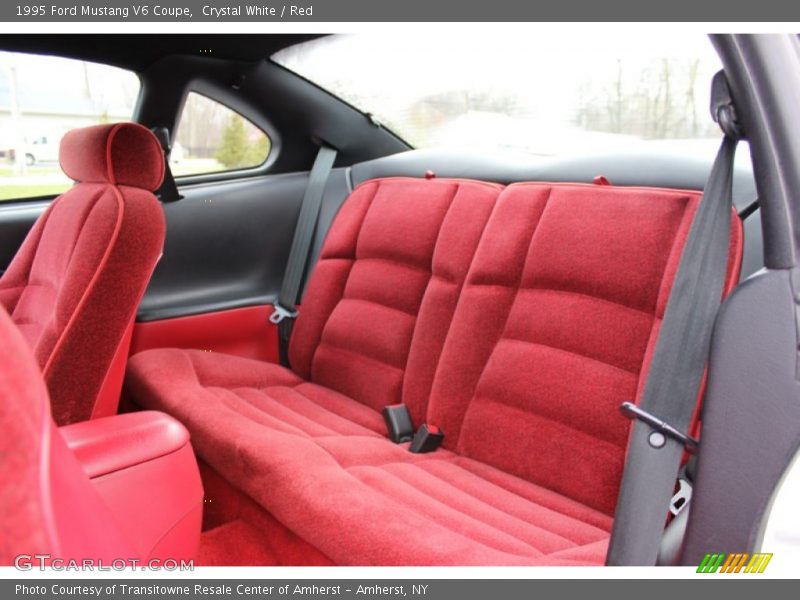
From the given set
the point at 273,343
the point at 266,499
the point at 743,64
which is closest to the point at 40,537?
the point at 743,64

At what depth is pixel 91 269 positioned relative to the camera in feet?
5.00

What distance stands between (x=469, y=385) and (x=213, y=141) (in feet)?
4.90

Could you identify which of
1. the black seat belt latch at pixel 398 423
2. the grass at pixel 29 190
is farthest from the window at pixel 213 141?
the black seat belt latch at pixel 398 423

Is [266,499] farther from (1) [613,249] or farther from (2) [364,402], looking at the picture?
(1) [613,249]

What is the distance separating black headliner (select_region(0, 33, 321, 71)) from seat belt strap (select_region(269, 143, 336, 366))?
458 millimetres

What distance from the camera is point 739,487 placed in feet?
3.09

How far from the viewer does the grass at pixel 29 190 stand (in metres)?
2.27

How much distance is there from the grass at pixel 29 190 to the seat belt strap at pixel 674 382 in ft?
6.23

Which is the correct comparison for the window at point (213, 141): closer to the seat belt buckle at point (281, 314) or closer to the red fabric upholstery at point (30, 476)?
the seat belt buckle at point (281, 314)

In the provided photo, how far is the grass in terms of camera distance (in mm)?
2268

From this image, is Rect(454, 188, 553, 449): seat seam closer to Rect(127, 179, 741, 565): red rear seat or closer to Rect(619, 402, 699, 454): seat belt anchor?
Rect(127, 179, 741, 565): red rear seat

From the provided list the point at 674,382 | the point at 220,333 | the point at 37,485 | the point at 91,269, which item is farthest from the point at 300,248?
the point at 37,485

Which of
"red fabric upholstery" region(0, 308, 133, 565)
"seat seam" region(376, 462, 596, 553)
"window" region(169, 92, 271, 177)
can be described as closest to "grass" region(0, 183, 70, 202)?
"window" region(169, 92, 271, 177)

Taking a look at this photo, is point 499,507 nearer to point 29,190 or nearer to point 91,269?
point 91,269
